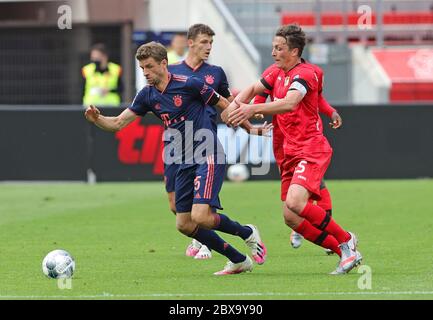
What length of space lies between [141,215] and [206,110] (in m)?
5.75

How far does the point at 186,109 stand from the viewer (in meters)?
10.5

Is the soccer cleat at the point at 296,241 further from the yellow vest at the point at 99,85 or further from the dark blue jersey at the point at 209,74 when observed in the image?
the yellow vest at the point at 99,85

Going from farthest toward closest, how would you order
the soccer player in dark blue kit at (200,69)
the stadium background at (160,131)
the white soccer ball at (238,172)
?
the white soccer ball at (238,172) → the stadium background at (160,131) → the soccer player in dark blue kit at (200,69)

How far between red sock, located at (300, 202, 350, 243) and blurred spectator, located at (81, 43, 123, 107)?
1317 centimetres

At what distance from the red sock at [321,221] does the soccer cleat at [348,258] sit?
54mm

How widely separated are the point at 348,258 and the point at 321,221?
15.1 inches

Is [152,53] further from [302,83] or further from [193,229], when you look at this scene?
[193,229]

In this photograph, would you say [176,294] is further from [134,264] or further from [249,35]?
[249,35]

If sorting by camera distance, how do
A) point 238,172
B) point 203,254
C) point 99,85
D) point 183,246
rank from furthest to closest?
point 99,85, point 238,172, point 183,246, point 203,254

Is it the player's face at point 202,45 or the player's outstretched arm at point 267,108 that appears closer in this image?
the player's outstretched arm at point 267,108

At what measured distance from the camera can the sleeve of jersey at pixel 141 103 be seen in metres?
10.7

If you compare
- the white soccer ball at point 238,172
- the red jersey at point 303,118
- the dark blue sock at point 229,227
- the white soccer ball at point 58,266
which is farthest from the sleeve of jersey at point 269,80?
the white soccer ball at point 238,172

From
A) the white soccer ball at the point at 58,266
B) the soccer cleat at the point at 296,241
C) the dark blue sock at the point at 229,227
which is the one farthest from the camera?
the soccer cleat at the point at 296,241

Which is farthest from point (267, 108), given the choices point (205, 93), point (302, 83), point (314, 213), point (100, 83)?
point (100, 83)
